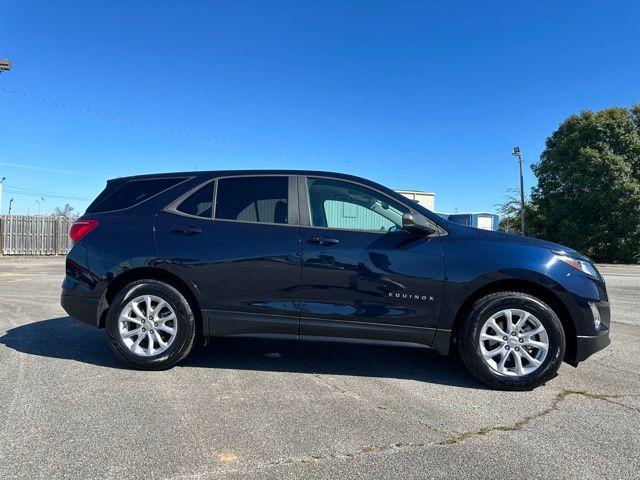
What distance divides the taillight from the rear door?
68 cm

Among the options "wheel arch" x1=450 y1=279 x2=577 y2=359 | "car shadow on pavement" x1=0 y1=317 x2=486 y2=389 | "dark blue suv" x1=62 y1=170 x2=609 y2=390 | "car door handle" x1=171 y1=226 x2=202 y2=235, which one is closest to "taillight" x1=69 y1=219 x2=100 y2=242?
"dark blue suv" x1=62 y1=170 x2=609 y2=390

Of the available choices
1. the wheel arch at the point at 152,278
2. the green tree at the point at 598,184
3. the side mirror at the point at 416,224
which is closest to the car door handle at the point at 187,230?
the wheel arch at the point at 152,278

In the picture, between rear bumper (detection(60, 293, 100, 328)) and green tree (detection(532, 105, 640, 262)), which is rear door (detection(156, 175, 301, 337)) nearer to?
rear bumper (detection(60, 293, 100, 328))

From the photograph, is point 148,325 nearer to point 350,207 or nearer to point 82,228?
point 82,228

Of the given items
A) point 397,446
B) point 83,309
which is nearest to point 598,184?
point 397,446

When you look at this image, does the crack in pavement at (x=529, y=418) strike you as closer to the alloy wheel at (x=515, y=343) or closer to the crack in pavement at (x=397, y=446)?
the crack in pavement at (x=397, y=446)

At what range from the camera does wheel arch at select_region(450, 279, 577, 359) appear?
4035 millimetres

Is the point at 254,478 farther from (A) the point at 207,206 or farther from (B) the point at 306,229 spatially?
(A) the point at 207,206

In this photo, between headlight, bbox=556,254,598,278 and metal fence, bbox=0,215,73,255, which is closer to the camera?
headlight, bbox=556,254,598,278

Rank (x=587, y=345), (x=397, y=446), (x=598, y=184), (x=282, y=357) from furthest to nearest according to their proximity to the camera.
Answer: (x=598, y=184), (x=282, y=357), (x=587, y=345), (x=397, y=446)

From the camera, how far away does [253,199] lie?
445 cm

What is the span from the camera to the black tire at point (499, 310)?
155 inches

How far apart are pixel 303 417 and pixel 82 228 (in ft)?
9.33

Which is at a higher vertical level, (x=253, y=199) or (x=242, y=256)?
(x=253, y=199)
